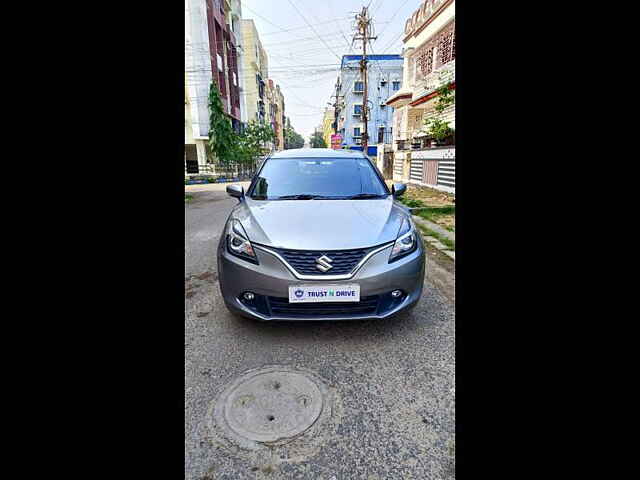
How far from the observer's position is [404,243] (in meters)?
2.64

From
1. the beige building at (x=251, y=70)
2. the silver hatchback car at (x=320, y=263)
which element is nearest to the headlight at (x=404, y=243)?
the silver hatchback car at (x=320, y=263)

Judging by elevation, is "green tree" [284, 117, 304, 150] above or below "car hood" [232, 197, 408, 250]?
above

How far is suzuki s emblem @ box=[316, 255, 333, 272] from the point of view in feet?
7.81

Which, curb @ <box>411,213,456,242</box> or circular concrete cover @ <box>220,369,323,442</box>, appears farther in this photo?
curb @ <box>411,213,456,242</box>

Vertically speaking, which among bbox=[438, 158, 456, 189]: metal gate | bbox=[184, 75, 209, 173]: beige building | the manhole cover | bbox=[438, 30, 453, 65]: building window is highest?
bbox=[438, 30, 453, 65]: building window

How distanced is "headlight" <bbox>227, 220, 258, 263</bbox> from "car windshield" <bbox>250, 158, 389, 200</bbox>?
733mm

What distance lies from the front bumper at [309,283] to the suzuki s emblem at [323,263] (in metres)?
0.09

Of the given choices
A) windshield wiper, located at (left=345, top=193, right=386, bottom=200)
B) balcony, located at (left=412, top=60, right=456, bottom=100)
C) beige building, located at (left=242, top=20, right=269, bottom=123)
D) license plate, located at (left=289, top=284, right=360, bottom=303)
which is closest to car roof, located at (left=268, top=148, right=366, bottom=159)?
windshield wiper, located at (left=345, top=193, right=386, bottom=200)

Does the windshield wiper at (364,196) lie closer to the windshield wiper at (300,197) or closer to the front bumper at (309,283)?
the windshield wiper at (300,197)

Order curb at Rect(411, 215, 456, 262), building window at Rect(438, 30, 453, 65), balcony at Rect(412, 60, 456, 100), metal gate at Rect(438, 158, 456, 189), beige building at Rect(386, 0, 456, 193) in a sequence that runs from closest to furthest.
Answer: curb at Rect(411, 215, 456, 262) < metal gate at Rect(438, 158, 456, 189) < balcony at Rect(412, 60, 456, 100) < beige building at Rect(386, 0, 456, 193) < building window at Rect(438, 30, 453, 65)

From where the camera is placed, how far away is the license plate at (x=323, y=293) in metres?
2.36

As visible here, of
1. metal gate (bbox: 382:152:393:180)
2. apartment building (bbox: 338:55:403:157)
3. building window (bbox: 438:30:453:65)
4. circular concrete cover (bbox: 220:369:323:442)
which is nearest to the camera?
circular concrete cover (bbox: 220:369:323:442)

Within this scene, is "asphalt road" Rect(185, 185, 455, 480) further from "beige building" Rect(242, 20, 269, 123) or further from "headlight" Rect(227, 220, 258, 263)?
"beige building" Rect(242, 20, 269, 123)
